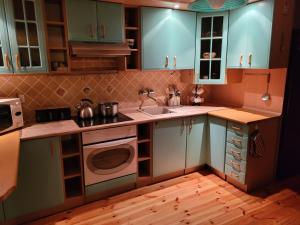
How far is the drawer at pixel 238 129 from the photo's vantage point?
2.49m

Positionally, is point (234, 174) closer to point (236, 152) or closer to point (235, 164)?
point (235, 164)

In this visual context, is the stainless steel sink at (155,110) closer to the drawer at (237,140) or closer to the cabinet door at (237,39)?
the drawer at (237,140)

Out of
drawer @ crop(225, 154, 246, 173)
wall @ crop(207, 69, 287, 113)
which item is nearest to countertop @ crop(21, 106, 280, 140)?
wall @ crop(207, 69, 287, 113)

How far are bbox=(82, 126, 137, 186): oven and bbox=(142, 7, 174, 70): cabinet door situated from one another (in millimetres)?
873

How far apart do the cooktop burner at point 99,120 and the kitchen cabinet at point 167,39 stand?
2.18ft

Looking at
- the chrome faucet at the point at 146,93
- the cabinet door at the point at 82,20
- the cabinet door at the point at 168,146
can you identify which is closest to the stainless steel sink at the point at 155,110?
Answer: the chrome faucet at the point at 146,93

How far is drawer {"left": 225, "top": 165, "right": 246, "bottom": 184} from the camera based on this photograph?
8.53ft

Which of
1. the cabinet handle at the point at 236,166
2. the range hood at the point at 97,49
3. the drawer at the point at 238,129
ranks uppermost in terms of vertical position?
the range hood at the point at 97,49

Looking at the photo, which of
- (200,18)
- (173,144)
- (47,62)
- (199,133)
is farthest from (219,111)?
(47,62)

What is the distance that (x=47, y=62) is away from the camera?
227cm

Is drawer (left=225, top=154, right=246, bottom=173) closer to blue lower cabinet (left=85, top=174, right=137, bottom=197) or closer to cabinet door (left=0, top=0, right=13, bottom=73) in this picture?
blue lower cabinet (left=85, top=174, right=137, bottom=197)

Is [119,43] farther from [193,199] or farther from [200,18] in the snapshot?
[193,199]

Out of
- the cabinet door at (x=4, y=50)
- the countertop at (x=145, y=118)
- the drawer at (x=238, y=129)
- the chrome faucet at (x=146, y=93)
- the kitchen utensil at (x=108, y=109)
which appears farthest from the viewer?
the chrome faucet at (x=146, y=93)

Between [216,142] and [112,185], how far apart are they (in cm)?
139
